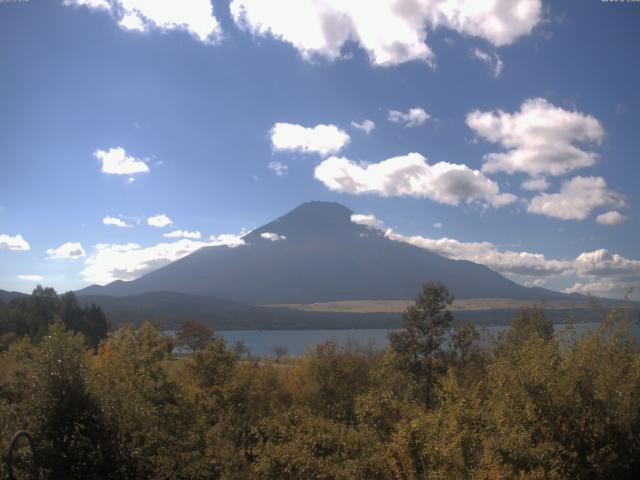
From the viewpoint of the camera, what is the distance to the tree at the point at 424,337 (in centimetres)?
3372

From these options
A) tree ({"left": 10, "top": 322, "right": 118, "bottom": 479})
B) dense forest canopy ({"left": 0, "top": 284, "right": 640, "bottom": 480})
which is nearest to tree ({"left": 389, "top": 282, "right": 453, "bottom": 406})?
dense forest canopy ({"left": 0, "top": 284, "right": 640, "bottom": 480})

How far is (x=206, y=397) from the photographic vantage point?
26406mm

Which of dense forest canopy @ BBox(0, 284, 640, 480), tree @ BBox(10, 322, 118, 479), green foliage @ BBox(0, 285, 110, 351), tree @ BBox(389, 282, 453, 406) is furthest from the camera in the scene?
green foliage @ BBox(0, 285, 110, 351)

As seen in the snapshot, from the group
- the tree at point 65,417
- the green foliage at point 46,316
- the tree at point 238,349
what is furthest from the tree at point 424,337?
the green foliage at point 46,316

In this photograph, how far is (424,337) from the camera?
35062 mm

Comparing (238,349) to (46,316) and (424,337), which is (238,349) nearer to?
(424,337)

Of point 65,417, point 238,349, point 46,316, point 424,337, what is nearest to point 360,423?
point 65,417

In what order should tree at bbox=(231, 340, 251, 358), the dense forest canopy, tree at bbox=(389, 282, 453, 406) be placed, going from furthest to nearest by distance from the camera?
tree at bbox=(389, 282, 453, 406), tree at bbox=(231, 340, 251, 358), the dense forest canopy

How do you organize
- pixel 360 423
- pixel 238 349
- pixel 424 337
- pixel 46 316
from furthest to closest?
pixel 46 316 < pixel 238 349 < pixel 424 337 < pixel 360 423

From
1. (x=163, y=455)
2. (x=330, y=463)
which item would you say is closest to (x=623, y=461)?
(x=330, y=463)

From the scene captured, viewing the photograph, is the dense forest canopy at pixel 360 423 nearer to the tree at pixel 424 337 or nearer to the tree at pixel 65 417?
the tree at pixel 65 417

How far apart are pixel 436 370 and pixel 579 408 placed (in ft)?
73.4

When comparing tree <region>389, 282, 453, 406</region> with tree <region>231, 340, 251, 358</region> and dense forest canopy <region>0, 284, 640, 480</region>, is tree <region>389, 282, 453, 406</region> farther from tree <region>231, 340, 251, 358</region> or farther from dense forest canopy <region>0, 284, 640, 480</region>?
tree <region>231, 340, 251, 358</region>

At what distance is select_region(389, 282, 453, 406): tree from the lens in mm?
33719
